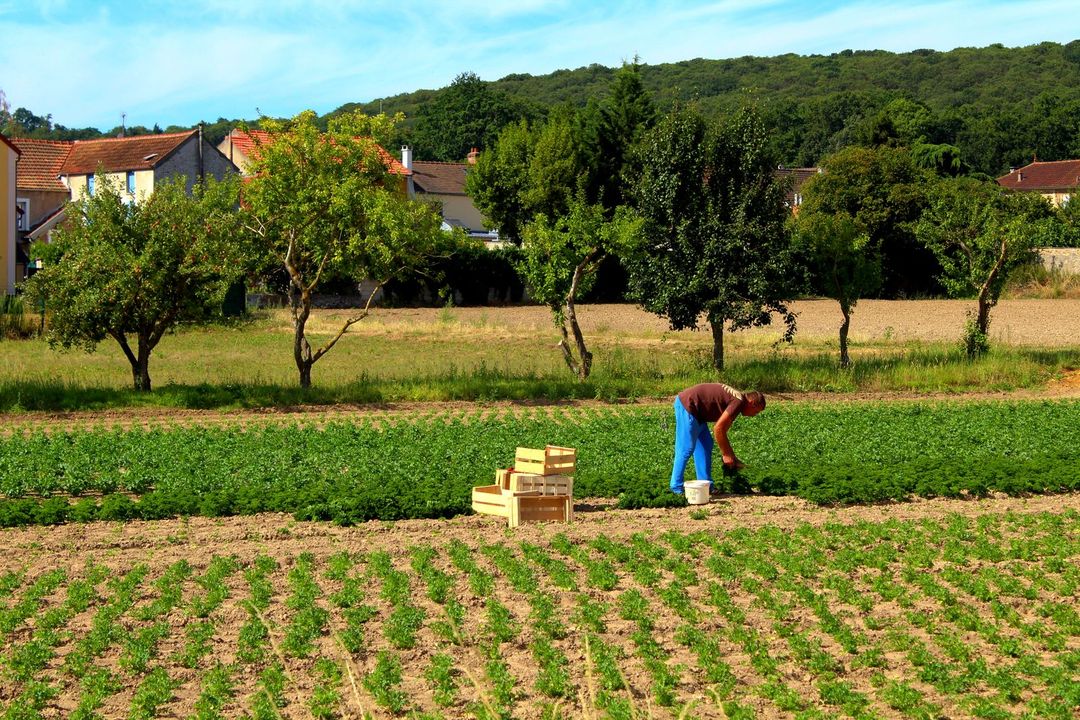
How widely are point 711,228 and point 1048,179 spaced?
274ft

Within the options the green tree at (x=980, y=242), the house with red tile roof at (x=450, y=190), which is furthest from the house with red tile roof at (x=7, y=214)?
the green tree at (x=980, y=242)

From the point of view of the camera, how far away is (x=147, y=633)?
10695 mm

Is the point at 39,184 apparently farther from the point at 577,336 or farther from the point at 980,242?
the point at 980,242

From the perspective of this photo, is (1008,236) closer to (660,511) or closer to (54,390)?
(660,511)

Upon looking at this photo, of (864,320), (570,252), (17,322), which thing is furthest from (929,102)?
(570,252)

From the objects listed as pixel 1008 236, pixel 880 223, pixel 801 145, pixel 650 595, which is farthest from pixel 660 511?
pixel 801 145

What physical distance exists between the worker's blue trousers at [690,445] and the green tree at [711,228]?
42.1 feet

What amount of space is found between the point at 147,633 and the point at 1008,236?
85.0 ft

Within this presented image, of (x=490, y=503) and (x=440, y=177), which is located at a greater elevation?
(x=440, y=177)

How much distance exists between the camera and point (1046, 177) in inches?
4045

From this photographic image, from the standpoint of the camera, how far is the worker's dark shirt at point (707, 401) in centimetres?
1578

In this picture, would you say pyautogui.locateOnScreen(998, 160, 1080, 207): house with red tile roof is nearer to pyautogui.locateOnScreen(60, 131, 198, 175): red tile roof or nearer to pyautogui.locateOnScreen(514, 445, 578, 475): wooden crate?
pyautogui.locateOnScreen(60, 131, 198, 175): red tile roof

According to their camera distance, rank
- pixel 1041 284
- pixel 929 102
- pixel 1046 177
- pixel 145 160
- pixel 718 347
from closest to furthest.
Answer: pixel 718 347, pixel 1041 284, pixel 145 160, pixel 1046 177, pixel 929 102

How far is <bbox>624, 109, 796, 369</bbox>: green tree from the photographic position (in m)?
29.2
